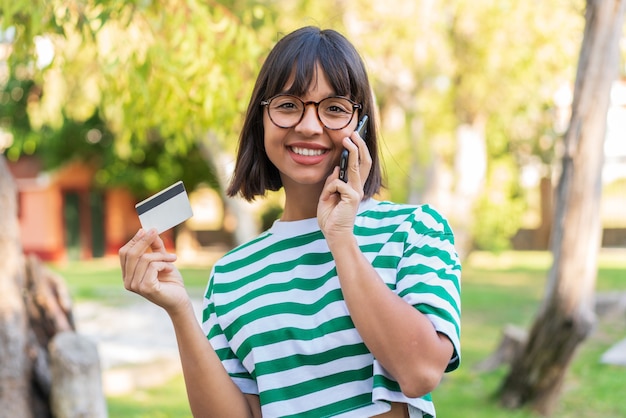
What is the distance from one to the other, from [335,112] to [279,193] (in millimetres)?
11787

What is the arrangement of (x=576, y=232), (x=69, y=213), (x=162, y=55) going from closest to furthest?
1. (x=162, y=55)
2. (x=576, y=232)
3. (x=69, y=213)

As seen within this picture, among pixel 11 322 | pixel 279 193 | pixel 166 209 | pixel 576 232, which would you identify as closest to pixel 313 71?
pixel 166 209

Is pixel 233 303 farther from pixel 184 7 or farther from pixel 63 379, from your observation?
pixel 63 379

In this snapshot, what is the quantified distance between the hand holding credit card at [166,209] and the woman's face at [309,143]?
0.22 m

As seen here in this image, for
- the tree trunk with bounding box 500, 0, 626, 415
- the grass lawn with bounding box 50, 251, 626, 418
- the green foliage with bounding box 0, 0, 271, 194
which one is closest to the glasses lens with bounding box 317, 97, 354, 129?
the green foliage with bounding box 0, 0, 271, 194

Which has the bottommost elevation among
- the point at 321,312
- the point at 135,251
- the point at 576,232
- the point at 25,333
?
the point at 25,333

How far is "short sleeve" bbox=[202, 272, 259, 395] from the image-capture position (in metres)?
1.78

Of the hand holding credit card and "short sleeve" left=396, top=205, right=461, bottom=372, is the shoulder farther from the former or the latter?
the hand holding credit card

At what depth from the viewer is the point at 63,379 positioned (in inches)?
169

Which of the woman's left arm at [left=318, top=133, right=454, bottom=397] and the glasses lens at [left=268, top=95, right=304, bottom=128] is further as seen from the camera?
the glasses lens at [left=268, top=95, right=304, bottom=128]

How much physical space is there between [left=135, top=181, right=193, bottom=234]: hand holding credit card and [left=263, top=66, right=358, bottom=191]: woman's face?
0.22 metres

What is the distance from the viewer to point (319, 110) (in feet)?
5.50

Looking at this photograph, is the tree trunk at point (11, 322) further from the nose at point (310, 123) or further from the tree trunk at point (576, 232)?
the tree trunk at point (576, 232)

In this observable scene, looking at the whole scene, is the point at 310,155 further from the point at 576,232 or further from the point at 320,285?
the point at 576,232
